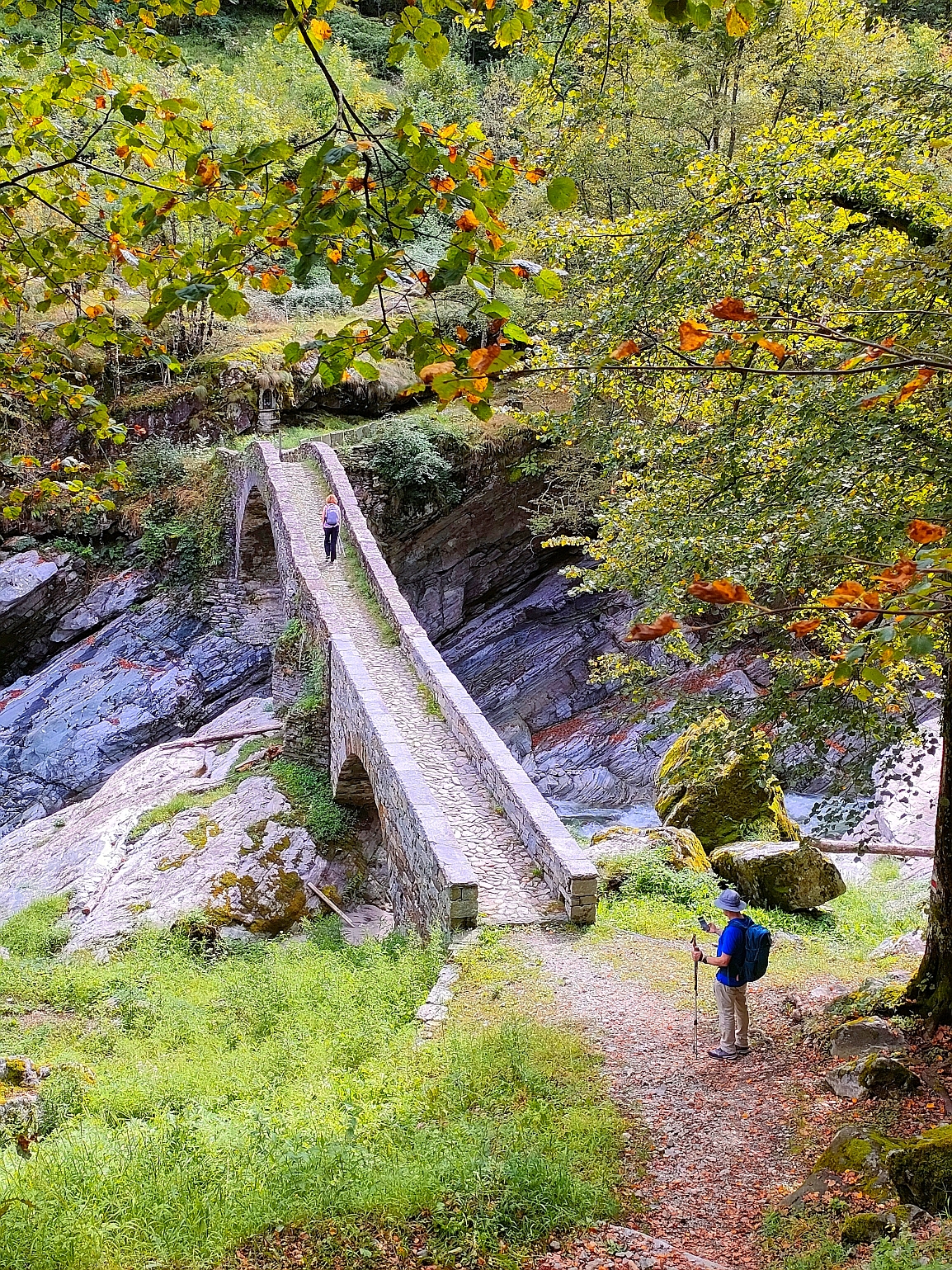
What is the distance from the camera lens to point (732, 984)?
606cm

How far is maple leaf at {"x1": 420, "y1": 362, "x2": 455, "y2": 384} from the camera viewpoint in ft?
7.80

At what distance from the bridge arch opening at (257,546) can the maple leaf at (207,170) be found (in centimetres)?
1695

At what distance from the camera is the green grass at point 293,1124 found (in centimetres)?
397

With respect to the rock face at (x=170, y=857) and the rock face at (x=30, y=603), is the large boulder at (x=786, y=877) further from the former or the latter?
the rock face at (x=30, y=603)

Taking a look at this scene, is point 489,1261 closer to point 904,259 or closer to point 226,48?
point 904,259

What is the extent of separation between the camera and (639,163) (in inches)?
747

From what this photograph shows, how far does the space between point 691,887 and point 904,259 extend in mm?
7290

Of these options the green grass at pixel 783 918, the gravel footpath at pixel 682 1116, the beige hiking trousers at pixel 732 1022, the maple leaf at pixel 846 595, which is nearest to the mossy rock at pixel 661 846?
the green grass at pixel 783 918

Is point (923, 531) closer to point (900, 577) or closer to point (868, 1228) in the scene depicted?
point (900, 577)

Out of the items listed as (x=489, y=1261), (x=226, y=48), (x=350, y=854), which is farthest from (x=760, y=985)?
(x=226, y=48)

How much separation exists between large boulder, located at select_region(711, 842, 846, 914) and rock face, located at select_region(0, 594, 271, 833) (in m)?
12.0

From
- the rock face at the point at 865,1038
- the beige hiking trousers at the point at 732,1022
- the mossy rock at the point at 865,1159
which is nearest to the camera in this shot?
the mossy rock at the point at 865,1159

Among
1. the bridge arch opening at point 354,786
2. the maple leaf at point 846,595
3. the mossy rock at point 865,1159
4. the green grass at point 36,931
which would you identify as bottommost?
the green grass at point 36,931

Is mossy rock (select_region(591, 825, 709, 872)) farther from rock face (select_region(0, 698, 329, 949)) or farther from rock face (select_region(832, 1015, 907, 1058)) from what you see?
rock face (select_region(832, 1015, 907, 1058))
